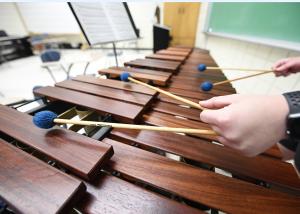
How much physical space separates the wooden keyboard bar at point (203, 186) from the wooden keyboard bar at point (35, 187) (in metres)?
0.18

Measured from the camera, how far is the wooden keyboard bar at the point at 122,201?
18.8 inches

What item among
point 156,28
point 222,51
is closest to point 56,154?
point 156,28

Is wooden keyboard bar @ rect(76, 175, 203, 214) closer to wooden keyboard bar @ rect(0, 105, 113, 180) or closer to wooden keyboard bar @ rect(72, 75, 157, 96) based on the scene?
wooden keyboard bar @ rect(0, 105, 113, 180)

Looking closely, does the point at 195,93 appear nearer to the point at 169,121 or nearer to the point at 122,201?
the point at 169,121

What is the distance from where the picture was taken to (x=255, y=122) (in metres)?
0.36

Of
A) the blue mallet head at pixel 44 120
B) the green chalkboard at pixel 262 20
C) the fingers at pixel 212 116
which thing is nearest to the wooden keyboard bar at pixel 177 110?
the fingers at pixel 212 116

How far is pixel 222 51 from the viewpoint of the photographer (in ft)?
11.2

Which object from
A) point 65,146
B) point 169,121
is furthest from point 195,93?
point 65,146

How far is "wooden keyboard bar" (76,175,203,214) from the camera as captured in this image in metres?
0.48

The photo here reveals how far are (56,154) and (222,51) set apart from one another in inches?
150

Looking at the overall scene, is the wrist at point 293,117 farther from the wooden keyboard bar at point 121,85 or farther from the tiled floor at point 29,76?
the tiled floor at point 29,76

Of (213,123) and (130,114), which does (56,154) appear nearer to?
(130,114)

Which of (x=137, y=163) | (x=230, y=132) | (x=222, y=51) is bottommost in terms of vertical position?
(x=222, y=51)

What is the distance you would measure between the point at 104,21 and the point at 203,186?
171cm
